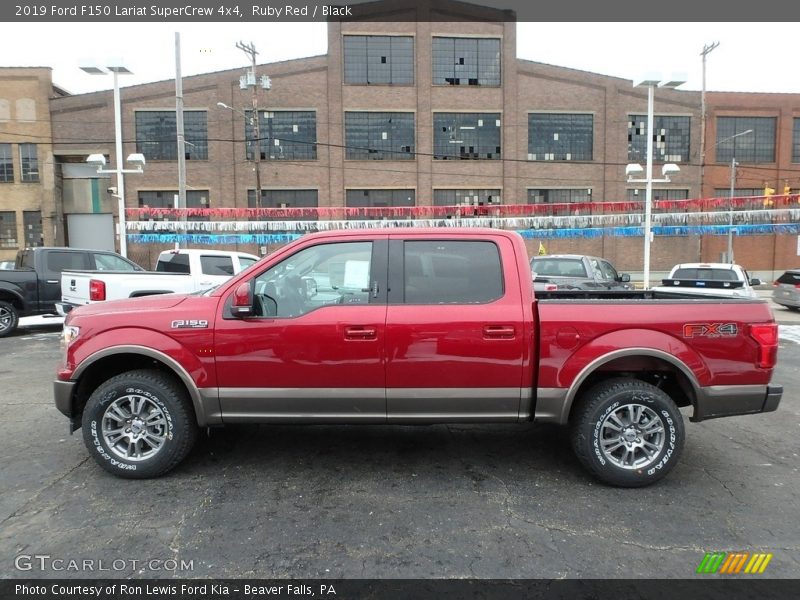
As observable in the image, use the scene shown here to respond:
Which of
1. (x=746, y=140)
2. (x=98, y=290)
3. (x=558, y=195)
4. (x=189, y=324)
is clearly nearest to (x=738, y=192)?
(x=746, y=140)

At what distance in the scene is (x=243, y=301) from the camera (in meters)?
3.77

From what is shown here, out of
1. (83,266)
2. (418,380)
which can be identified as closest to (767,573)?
(418,380)

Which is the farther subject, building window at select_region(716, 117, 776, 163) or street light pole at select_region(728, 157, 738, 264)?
building window at select_region(716, 117, 776, 163)

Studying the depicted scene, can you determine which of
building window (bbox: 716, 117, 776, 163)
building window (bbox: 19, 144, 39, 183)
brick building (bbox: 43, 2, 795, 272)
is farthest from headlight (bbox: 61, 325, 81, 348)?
building window (bbox: 716, 117, 776, 163)

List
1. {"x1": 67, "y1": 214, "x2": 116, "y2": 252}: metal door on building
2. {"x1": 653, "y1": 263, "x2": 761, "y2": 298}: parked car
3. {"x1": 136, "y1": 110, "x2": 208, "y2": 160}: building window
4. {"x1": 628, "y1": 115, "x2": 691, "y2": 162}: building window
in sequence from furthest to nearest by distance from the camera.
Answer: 1. {"x1": 628, "y1": 115, "x2": 691, "y2": 162}: building window
2. {"x1": 67, "y1": 214, "x2": 116, "y2": 252}: metal door on building
3. {"x1": 136, "y1": 110, "x2": 208, "y2": 160}: building window
4. {"x1": 653, "y1": 263, "x2": 761, "y2": 298}: parked car

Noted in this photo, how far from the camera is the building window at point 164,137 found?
31.8 meters

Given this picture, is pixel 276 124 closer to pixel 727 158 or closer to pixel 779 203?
pixel 779 203

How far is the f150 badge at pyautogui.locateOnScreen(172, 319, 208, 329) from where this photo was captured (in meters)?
3.89

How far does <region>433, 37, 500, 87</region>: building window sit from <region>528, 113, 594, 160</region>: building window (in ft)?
12.7

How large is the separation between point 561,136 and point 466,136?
629 centimetres

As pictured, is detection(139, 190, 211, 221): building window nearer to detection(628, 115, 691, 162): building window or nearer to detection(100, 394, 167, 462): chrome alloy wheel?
detection(628, 115, 691, 162): building window

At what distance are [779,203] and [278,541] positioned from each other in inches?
964

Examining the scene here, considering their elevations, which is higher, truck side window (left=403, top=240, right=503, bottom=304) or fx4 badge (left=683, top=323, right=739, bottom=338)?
truck side window (left=403, top=240, right=503, bottom=304)

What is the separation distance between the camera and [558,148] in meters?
33.9
